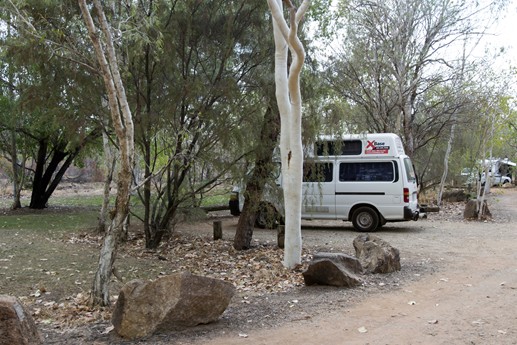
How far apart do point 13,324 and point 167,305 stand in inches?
55.5

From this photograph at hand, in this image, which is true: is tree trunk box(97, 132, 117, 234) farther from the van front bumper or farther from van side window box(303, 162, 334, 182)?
the van front bumper

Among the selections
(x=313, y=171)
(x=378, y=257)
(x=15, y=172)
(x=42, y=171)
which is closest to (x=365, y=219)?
(x=313, y=171)

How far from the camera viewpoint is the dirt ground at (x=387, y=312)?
4.75 meters

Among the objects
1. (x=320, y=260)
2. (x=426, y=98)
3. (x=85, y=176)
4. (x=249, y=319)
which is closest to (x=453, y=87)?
(x=426, y=98)

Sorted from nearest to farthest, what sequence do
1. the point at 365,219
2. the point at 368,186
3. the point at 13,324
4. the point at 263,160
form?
the point at 13,324
the point at 263,160
the point at 368,186
the point at 365,219

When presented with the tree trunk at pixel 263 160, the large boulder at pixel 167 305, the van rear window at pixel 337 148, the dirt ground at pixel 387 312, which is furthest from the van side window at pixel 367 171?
the large boulder at pixel 167 305

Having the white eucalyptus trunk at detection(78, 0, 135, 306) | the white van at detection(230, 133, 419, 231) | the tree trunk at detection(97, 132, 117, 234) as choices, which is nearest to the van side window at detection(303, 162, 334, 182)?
the white van at detection(230, 133, 419, 231)

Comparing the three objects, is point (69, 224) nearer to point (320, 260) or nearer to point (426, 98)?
point (320, 260)

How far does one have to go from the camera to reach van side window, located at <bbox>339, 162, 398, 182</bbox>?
13.6 m

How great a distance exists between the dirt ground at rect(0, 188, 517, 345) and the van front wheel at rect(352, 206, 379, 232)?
3869mm

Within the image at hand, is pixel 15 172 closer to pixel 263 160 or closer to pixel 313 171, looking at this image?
pixel 263 160

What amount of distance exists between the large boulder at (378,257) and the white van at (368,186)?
4797 mm

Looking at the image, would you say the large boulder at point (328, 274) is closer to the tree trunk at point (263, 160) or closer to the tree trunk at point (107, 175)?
the tree trunk at point (263, 160)

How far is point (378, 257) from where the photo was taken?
802cm
